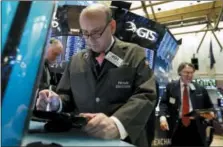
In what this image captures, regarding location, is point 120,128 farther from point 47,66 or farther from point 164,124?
point 164,124

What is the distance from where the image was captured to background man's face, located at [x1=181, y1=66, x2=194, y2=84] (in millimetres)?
2895

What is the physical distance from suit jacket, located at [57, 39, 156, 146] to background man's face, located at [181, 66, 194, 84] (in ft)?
6.35

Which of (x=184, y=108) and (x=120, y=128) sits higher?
(x=120, y=128)

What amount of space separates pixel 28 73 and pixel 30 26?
0.08m

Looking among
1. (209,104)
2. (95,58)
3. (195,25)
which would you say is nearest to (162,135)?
(209,104)

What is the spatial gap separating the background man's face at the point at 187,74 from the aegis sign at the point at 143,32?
768 millimetres

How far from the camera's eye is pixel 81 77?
105 centimetres

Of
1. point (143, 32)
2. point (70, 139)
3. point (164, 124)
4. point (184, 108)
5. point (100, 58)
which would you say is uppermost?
point (143, 32)

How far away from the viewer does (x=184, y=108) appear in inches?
113

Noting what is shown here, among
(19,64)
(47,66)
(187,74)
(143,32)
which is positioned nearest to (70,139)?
(19,64)

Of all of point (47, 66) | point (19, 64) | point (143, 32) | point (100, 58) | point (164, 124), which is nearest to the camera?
point (19, 64)

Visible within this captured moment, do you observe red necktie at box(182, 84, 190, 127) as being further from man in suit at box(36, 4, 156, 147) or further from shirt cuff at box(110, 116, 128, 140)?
shirt cuff at box(110, 116, 128, 140)

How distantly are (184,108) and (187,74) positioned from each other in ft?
1.19

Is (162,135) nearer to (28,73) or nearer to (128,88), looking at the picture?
(128,88)
